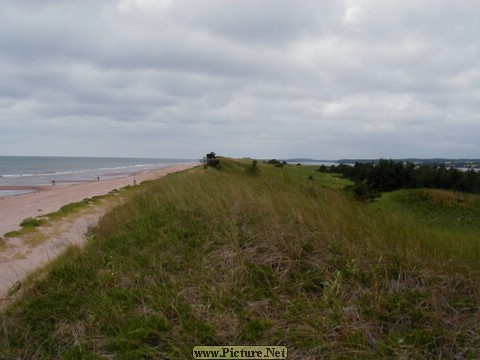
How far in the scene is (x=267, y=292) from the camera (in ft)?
12.8

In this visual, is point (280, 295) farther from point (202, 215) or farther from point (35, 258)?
point (35, 258)

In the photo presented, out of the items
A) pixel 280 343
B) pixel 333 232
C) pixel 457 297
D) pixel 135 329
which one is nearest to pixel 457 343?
pixel 457 297

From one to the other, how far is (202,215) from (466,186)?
11954 millimetres

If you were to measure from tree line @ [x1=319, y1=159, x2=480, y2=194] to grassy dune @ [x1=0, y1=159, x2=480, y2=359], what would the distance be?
26.8ft

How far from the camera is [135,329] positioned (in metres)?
3.36

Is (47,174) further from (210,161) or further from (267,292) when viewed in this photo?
(267,292)

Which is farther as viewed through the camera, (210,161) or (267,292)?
(210,161)

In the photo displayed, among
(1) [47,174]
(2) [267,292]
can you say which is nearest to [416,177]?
(2) [267,292]

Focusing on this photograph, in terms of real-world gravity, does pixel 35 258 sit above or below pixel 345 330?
below

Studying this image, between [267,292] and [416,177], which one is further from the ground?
[416,177]

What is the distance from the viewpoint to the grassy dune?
10.0ft

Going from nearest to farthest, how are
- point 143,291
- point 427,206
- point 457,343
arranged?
point 457,343, point 143,291, point 427,206

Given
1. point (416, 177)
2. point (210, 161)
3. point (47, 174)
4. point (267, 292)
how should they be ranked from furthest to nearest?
1. point (47, 174)
2. point (210, 161)
3. point (416, 177)
4. point (267, 292)

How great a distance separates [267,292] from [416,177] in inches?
513
